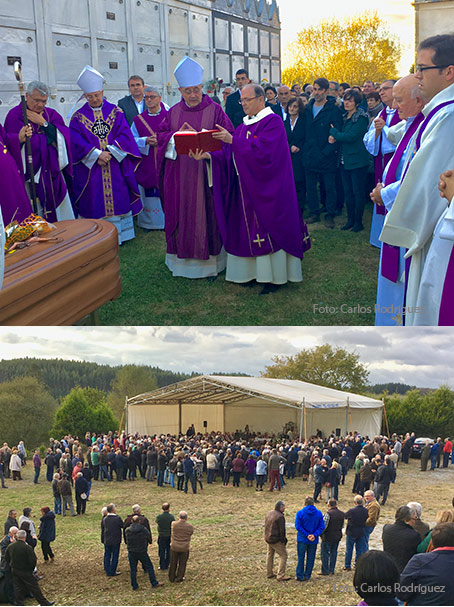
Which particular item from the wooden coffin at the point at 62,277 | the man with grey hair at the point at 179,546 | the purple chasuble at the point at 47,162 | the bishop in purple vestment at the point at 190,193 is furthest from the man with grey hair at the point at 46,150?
the man with grey hair at the point at 179,546

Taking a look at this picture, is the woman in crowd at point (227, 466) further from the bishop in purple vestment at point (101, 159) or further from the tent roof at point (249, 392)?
the bishop in purple vestment at point (101, 159)

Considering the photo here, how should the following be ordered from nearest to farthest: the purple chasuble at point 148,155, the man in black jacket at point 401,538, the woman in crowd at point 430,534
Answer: the woman in crowd at point 430,534
the man in black jacket at point 401,538
the purple chasuble at point 148,155

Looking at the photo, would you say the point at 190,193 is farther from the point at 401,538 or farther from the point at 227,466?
the point at 401,538

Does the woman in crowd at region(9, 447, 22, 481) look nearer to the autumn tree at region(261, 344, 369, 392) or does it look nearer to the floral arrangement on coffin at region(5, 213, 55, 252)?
the floral arrangement on coffin at region(5, 213, 55, 252)

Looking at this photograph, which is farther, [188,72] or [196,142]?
[188,72]

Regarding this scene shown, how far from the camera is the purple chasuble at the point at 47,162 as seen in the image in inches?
256

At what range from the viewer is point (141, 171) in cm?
813

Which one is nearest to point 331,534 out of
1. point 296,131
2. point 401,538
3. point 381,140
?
point 401,538

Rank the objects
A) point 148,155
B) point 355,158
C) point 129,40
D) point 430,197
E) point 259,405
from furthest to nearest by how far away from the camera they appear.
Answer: point 129,40
point 148,155
point 355,158
point 259,405
point 430,197

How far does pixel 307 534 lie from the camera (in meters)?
4.20

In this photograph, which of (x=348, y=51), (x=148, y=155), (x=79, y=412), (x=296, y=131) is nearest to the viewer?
(x=79, y=412)

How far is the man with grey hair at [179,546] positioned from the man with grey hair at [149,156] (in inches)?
177

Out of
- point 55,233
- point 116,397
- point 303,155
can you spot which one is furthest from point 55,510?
point 303,155

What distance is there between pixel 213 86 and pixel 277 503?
6.75 meters
